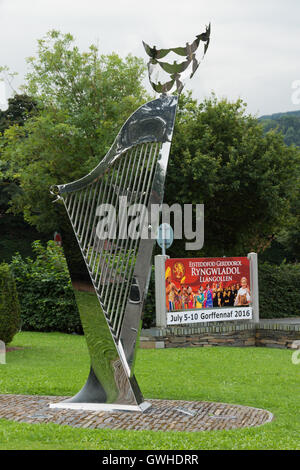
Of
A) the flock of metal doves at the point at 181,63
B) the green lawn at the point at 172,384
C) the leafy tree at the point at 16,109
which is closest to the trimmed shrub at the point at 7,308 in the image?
the green lawn at the point at 172,384

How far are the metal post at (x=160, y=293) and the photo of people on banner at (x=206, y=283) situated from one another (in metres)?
0.15

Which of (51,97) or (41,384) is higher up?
(51,97)

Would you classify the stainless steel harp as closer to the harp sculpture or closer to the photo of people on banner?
the harp sculpture

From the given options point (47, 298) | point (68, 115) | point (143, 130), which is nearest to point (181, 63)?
point (143, 130)

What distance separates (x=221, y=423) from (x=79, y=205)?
2953 mm

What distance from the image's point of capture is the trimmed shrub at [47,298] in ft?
56.5

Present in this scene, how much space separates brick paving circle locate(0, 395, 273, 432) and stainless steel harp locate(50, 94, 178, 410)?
27cm

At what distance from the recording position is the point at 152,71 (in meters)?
7.71

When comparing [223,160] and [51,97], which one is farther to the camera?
[51,97]

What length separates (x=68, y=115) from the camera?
28312mm

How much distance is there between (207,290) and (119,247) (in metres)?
8.80

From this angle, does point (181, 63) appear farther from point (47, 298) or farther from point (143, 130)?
point (47, 298)

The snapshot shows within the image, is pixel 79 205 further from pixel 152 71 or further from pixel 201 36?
pixel 201 36

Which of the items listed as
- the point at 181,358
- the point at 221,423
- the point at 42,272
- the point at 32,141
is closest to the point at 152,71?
the point at 221,423
